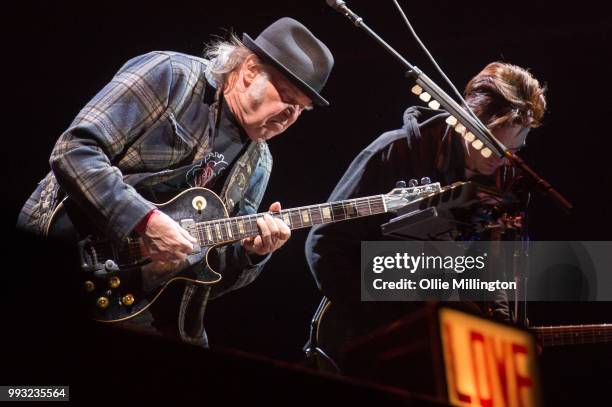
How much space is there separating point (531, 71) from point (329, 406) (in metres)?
2.68

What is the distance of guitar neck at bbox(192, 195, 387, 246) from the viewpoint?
2963 mm

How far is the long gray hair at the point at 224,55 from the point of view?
121 inches

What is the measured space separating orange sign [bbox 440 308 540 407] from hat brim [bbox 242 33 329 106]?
143cm

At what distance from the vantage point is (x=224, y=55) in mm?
3119

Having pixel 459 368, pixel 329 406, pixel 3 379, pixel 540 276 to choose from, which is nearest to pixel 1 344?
pixel 3 379

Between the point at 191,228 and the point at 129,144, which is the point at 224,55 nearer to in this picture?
the point at 129,144

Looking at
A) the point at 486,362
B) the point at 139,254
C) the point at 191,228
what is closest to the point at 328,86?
the point at 191,228

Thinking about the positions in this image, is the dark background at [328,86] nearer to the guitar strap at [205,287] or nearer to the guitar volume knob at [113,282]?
the guitar strap at [205,287]

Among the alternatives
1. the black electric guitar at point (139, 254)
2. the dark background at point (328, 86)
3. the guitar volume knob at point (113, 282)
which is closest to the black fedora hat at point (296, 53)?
the dark background at point (328, 86)

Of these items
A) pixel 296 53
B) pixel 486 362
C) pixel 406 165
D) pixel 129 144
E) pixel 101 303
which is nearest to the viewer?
pixel 486 362

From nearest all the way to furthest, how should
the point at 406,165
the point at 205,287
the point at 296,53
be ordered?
1. the point at 205,287
2. the point at 296,53
3. the point at 406,165

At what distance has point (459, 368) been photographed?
1752 mm

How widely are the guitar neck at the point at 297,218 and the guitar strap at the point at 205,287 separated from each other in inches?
3.2

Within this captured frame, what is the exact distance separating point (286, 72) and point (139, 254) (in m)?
0.89
